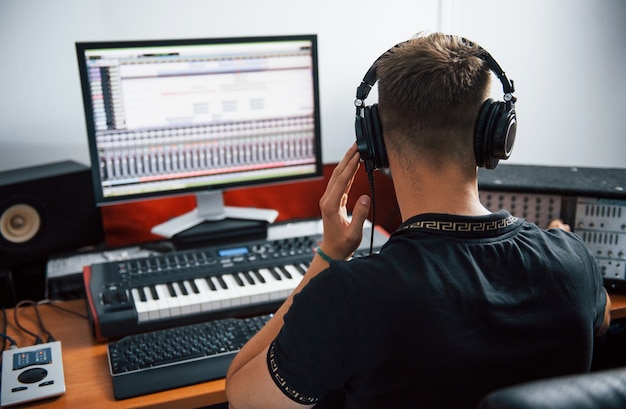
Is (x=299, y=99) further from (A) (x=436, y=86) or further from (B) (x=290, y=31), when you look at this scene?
(A) (x=436, y=86)

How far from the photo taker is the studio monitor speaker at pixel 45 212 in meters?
1.65

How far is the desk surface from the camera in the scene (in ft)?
4.01

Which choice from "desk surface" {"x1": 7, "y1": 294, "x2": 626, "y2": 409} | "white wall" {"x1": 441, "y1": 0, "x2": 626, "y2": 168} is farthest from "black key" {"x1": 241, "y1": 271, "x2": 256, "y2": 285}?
"white wall" {"x1": 441, "y1": 0, "x2": 626, "y2": 168}

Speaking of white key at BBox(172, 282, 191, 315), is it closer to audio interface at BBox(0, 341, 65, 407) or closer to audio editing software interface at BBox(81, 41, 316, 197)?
audio interface at BBox(0, 341, 65, 407)

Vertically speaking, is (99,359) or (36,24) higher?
(36,24)

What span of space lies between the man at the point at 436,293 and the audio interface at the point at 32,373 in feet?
1.49

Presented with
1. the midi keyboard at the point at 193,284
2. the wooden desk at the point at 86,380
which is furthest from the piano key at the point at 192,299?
the wooden desk at the point at 86,380

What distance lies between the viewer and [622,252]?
1581mm

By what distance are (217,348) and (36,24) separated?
1.07 meters

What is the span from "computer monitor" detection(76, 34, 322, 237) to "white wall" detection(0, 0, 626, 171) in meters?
0.24

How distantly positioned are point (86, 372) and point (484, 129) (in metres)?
0.91

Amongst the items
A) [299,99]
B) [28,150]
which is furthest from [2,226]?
→ [299,99]

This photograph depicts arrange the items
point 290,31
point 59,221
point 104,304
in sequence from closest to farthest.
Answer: point 104,304, point 59,221, point 290,31

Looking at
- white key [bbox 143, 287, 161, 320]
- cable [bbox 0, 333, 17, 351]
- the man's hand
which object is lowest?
cable [bbox 0, 333, 17, 351]
